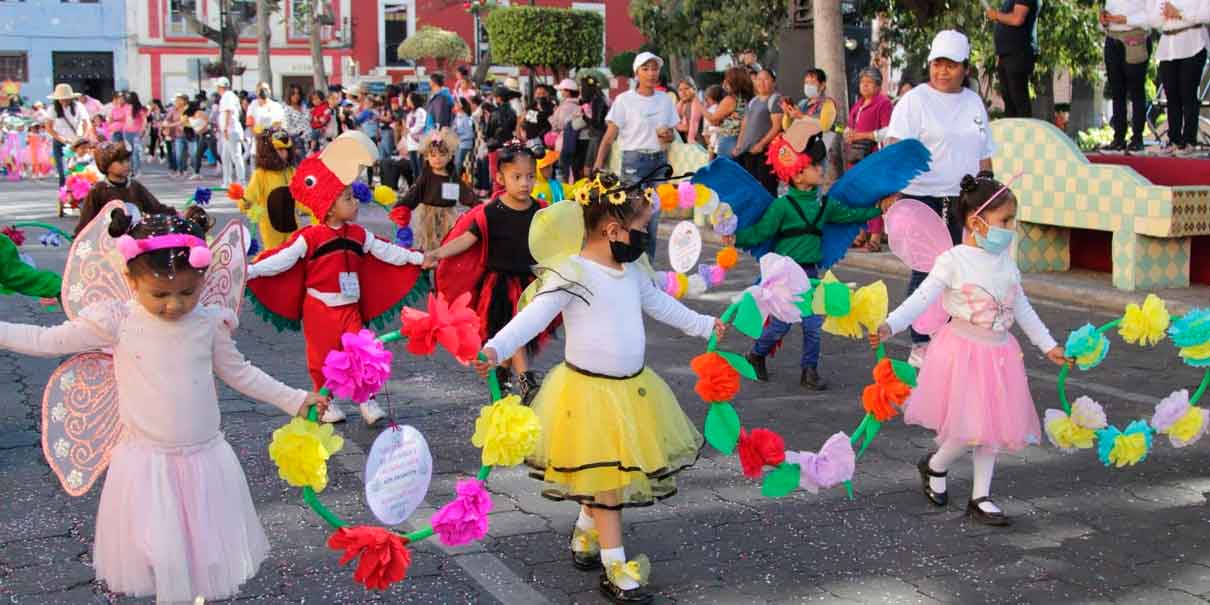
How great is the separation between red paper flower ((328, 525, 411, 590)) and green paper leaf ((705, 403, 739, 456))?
1182 millimetres

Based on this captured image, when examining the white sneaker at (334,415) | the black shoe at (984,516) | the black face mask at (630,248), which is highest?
the black face mask at (630,248)

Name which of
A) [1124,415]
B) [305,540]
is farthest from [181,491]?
[1124,415]

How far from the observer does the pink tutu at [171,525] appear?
13.4 feet

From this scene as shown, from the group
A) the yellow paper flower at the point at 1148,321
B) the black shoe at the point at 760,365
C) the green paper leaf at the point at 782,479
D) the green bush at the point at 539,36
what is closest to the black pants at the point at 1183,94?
the black shoe at the point at 760,365

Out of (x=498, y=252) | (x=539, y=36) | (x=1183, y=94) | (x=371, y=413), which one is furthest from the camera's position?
(x=539, y=36)

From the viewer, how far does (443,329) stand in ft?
14.0

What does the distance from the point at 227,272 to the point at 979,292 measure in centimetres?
289

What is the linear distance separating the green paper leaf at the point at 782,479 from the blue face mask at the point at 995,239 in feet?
4.48

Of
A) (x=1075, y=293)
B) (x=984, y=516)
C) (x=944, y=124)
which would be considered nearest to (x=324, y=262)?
(x=984, y=516)

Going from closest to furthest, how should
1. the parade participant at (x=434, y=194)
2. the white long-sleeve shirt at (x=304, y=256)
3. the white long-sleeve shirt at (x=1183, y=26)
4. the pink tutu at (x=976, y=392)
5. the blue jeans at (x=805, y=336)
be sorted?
the pink tutu at (x=976, y=392) < the white long-sleeve shirt at (x=304, y=256) < the blue jeans at (x=805, y=336) < the parade participant at (x=434, y=194) < the white long-sleeve shirt at (x=1183, y=26)

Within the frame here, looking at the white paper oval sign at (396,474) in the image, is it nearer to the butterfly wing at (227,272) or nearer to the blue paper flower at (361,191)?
the butterfly wing at (227,272)

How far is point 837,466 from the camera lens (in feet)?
16.4

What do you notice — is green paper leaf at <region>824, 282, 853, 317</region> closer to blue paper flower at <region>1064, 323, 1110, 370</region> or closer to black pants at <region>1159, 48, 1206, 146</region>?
blue paper flower at <region>1064, 323, 1110, 370</region>

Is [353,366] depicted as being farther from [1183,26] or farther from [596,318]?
[1183,26]
